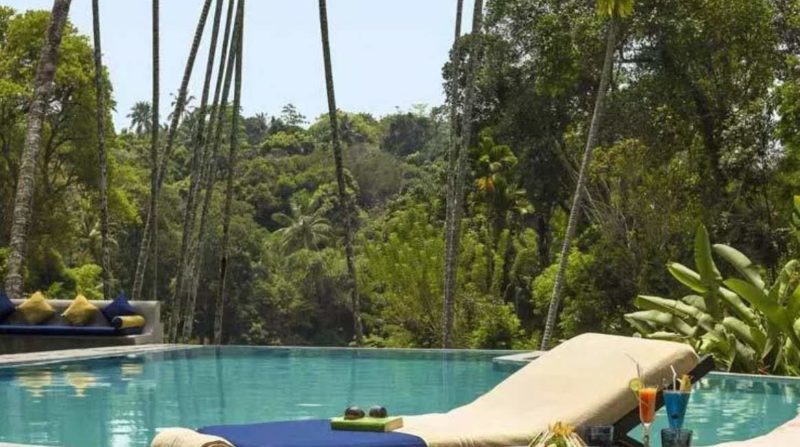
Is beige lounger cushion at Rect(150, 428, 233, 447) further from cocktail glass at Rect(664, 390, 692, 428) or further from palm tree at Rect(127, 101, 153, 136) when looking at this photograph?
palm tree at Rect(127, 101, 153, 136)

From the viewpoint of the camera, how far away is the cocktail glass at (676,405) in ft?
14.7

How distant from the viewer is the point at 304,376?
41.4 feet

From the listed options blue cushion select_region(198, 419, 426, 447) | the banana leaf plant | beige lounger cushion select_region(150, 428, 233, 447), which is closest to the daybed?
the banana leaf plant

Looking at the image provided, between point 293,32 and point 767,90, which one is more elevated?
point 293,32

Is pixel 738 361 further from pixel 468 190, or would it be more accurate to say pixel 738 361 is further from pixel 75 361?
pixel 468 190

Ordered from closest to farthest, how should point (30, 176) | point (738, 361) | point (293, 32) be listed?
point (738, 361), point (30, 176), point (293, 32)

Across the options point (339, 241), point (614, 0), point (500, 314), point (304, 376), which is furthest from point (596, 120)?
point (339, 241)

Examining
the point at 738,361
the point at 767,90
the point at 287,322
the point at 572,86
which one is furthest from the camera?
the point at 287,322

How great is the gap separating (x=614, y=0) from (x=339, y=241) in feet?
94.6

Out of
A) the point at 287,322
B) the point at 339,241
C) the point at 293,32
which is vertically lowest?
the point at 287,322

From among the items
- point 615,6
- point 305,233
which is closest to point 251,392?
point 615,6

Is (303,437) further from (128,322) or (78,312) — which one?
(78,312)

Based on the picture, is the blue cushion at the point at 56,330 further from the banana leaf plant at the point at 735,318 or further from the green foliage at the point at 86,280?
the green foliage at the point at 86,280

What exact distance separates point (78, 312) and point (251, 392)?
4751 millimetres
